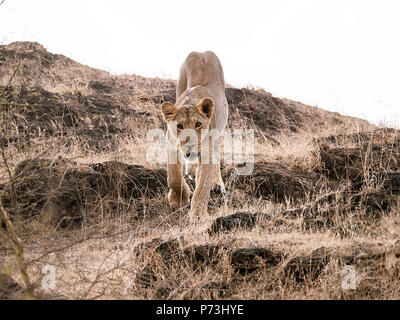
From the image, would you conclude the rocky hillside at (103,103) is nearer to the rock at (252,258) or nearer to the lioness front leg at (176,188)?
the lioness front leg at (176,188)

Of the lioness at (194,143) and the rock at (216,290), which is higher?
the lioness at (194,143)

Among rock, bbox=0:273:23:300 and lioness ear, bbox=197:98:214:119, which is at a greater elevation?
lioness ear, bbox=197:98:214:119

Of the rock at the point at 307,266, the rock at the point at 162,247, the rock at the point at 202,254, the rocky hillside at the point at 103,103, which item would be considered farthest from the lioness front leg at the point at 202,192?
the rocky hillside at the point at 103,103

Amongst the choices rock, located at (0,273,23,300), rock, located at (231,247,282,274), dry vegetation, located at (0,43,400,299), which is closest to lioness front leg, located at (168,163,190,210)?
dry vegetation, located at (0,43,400,299)

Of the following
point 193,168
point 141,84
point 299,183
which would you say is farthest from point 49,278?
point 141,84

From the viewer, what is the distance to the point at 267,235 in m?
5.10

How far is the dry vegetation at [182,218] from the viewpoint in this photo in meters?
4.04

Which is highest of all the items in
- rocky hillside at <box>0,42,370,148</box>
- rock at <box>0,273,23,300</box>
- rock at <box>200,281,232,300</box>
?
rocky hillside at <box>0,42,370,148</box>

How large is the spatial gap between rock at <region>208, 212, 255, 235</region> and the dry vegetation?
0.02 metres

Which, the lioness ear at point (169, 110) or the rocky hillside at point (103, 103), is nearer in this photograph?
the lioness ear at point (169, 110)

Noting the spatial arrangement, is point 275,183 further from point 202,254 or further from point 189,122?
point 202,254

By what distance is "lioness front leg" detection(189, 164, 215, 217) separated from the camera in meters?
6.25

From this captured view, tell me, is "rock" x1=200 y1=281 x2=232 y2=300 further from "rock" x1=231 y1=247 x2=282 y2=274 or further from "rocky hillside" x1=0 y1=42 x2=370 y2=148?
"rocky hillside" x1=0 y1=42 x2=370 y2=148
